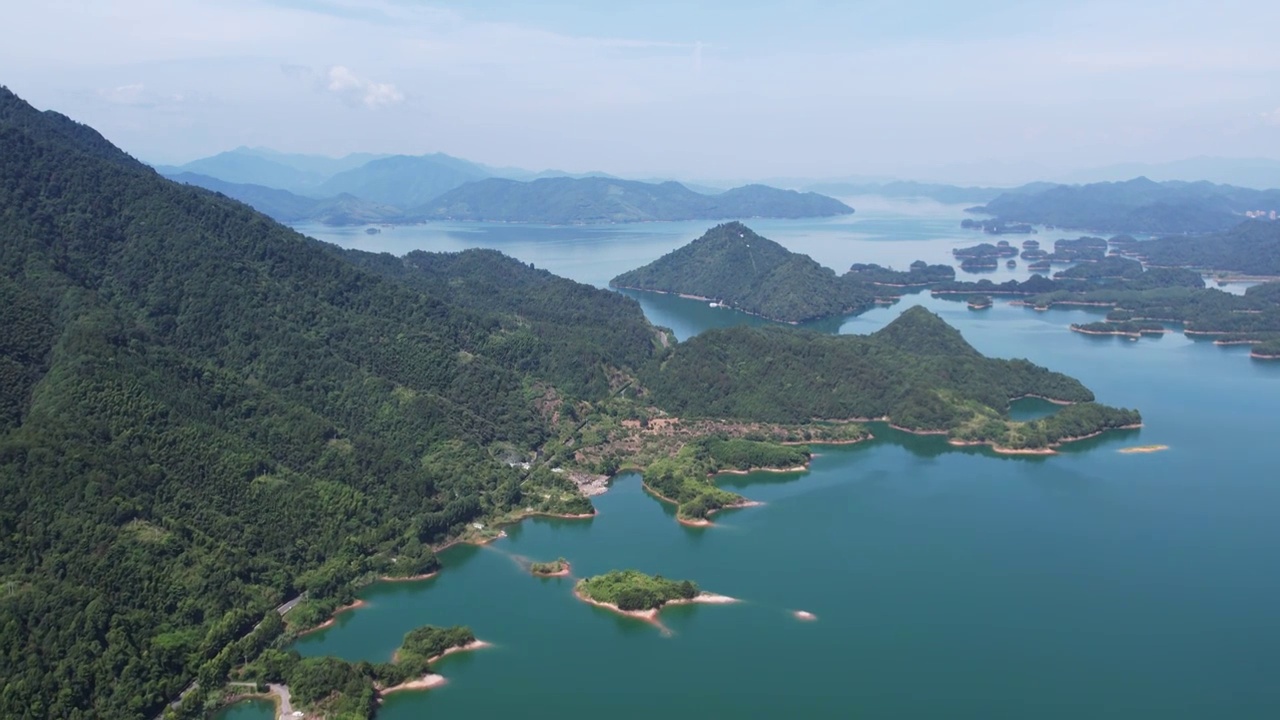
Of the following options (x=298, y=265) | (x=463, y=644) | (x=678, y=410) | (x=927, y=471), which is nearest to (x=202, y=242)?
(x=298, y=265)

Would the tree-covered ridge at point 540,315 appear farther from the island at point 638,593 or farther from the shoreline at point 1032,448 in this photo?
the island at point 638,593

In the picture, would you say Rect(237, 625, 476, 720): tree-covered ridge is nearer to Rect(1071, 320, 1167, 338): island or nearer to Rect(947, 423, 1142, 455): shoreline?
Rect(947, 423, 1142, 455): shoreline

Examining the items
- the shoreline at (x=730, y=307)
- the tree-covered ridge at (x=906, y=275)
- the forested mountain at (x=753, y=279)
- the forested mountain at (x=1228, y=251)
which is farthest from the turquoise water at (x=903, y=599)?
the forested mountain at (x=1228, y=251)

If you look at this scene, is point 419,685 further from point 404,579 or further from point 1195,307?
point 1195,307

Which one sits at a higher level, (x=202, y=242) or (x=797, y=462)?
(x=202, y=242)

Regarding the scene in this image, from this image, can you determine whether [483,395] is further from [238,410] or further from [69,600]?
[69,600]

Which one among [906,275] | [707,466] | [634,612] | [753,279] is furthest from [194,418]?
[906,275]

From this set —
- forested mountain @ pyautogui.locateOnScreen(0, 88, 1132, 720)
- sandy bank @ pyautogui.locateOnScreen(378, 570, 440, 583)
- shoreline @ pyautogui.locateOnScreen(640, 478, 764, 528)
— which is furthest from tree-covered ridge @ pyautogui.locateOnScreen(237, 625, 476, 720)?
shoreline @ pyautogui.locateOnScreen(640, 478, 764, 528)
